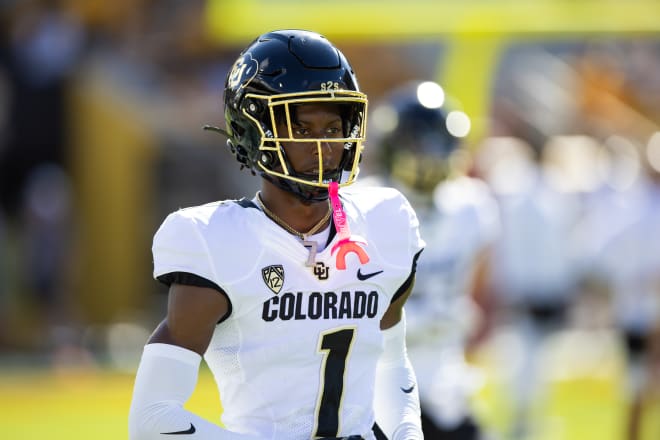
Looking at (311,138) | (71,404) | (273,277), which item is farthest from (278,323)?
(71,404)

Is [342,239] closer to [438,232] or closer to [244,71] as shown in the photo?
[244,71]

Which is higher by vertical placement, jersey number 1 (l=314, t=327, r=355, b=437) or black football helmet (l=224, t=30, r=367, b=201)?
black football helmet (l=224, t=30, r=367, b=201)

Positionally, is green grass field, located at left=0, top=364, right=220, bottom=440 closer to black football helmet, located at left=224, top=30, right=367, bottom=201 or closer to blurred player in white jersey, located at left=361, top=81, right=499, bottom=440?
blurred player in white jersey, located at left=361, top=81, right=499, bottom=440

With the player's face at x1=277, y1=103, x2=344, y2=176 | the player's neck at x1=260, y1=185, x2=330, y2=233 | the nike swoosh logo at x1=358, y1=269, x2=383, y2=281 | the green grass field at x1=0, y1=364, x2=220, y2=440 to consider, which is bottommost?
the green grass field at x1=0, y1=364, x2=220, y2=440

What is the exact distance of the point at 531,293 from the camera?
707 centimetres

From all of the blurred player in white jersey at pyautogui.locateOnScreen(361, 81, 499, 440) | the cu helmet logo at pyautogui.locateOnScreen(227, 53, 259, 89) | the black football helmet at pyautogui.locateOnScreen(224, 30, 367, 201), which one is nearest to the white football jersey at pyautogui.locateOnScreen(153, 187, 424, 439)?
the black football helmet at pyautogui.locateOnScreen(224, 30, 367, 201)

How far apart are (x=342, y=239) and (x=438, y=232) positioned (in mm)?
2029

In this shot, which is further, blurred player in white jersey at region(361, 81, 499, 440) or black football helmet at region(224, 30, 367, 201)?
blurred player in white jersey at region(361, 81, 499, 440)

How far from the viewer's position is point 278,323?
2.61 metres

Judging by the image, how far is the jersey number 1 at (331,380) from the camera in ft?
8.68

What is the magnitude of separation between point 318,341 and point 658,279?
14.3 feet

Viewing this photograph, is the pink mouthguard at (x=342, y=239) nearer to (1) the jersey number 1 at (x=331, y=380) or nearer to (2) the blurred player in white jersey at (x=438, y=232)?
(1) the jersey number 1 at (x=331, y=380)

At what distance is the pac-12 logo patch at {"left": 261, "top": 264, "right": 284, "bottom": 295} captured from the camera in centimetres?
260

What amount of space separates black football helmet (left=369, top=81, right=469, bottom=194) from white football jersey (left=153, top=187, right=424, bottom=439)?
1987 millimetres
